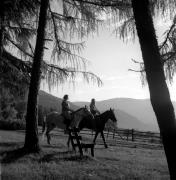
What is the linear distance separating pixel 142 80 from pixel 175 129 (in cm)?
336

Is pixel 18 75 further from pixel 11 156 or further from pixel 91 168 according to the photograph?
pixel 91 168

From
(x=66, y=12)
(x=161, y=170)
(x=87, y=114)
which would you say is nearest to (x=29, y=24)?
(x=66, y=12)

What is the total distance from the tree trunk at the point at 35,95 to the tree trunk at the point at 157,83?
22.5 feet

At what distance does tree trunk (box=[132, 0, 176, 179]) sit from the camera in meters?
4.68

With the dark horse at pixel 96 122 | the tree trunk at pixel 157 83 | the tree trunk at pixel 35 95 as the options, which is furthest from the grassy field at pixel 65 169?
the dark horse at pixel 96 122

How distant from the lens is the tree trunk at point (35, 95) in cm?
1092

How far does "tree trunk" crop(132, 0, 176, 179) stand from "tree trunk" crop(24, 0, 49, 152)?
6845mm

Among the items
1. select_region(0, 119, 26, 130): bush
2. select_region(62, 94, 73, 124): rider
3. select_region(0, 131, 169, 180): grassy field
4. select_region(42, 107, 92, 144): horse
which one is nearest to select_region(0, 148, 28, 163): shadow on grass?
select_region(0, 131, 169, 180): grassy field

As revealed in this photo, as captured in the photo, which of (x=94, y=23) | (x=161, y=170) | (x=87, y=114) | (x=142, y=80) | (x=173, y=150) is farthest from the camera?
(x=87, y=114)

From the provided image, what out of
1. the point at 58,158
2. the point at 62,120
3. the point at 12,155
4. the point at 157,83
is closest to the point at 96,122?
the point at 62,120

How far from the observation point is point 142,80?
7938 millimetres

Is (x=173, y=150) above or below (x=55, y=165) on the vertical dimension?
above

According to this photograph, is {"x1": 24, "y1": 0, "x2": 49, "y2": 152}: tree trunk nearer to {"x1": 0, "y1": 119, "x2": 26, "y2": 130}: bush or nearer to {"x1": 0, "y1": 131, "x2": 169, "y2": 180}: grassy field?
{"x1": 0, "y1": 131, "x2": 169, "y2": 180}: grassy field

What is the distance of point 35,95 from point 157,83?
281 inches
